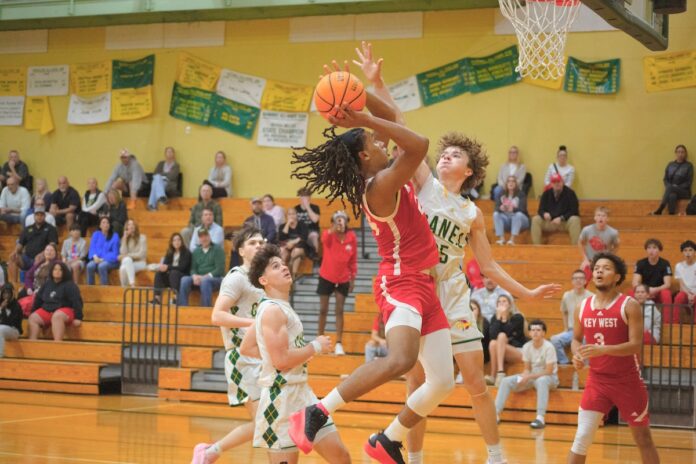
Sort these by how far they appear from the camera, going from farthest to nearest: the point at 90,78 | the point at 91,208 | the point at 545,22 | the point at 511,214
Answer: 1. the point at 90,78
2. the point at 91,208
3. the point at 511,214
4. the point at 545,22

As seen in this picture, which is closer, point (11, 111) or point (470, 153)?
point (470, 153)

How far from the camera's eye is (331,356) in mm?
13055

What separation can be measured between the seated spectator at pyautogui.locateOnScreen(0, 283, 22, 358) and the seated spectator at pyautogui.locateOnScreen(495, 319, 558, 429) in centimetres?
747

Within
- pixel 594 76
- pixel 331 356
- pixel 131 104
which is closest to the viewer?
pixel 331 356

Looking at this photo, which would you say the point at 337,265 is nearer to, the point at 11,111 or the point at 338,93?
the point at 338,93

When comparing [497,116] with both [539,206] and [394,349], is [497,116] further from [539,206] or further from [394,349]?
[394,349]

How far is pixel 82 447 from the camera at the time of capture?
29.3 feet

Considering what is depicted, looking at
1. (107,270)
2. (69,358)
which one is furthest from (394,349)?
(107,270)

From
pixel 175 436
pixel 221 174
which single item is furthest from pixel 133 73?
pixel 175 436

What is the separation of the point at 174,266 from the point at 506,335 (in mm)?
6001

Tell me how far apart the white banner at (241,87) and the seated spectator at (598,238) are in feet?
26.8

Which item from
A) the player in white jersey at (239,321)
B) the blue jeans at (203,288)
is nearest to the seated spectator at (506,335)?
the blue jeans at (203,288)

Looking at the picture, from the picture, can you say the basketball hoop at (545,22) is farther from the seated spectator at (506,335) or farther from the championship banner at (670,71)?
the championship banner at (670,71)

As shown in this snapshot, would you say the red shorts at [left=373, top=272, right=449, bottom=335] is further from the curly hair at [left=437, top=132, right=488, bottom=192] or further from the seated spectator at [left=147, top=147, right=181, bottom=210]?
the seated spectator at [left=147, top=147, right=181, bottom=210]
